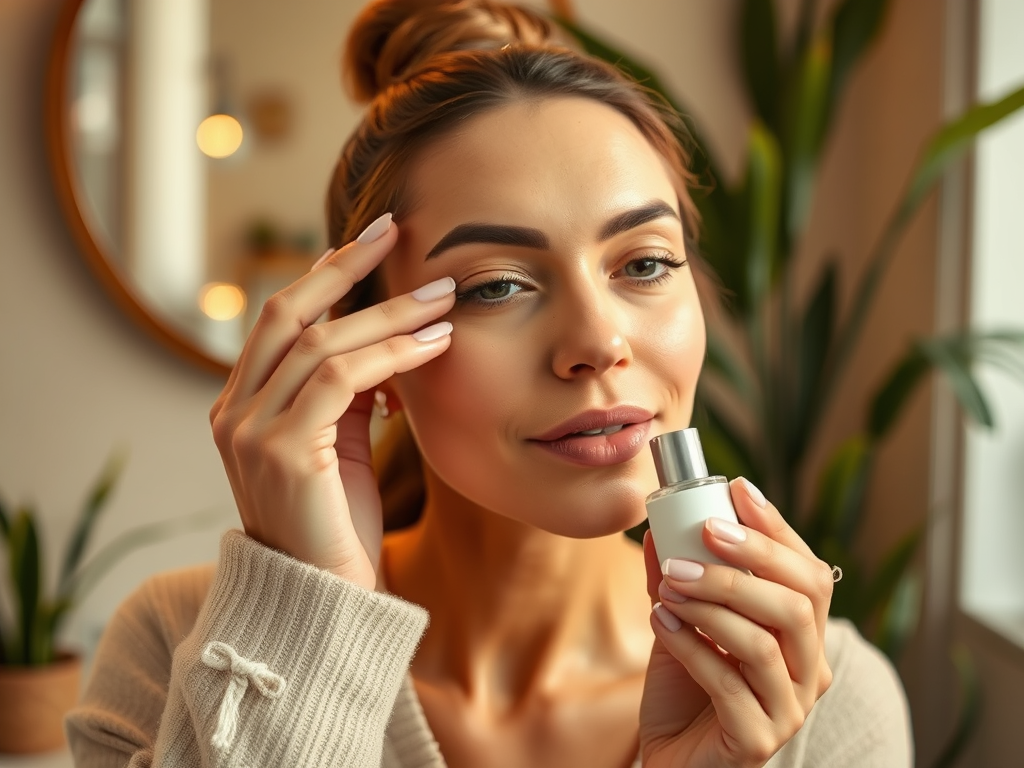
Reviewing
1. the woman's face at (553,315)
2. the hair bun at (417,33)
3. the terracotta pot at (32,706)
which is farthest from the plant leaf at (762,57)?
the terracotta pot at (32,706)

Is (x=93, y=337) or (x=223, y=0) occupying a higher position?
(x=223, y=0)

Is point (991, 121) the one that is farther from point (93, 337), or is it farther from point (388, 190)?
point (93, 337)

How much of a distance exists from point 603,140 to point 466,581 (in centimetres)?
47

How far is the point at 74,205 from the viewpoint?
6.48 ft

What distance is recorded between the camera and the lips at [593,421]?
80 centimetres

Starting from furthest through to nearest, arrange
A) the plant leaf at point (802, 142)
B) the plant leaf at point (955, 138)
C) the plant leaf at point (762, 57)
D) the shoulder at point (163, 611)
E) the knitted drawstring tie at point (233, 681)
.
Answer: the plant leaf at point (762, 57)
the plant leaf at point (802, 142)
the plant leaf at point (955, 138)
the shoulder at point (163, 611)
the knitted drawstring tie at point (233, 681)

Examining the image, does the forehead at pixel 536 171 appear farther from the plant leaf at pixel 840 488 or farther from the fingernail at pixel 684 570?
the plant leaf at pixel 840 488

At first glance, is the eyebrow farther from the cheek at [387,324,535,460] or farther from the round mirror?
the round mirror

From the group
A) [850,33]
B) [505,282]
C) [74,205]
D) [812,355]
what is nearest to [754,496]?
[505,282]

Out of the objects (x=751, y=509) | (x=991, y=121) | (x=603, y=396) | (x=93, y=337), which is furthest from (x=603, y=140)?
(x=93, y=337)

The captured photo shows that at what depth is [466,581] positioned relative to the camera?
105 cm

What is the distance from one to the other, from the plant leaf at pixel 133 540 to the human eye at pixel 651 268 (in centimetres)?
136

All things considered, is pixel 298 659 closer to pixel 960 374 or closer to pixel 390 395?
pixel 390 395

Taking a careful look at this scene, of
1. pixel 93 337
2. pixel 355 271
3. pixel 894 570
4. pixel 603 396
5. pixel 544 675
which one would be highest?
pixel 355 271
